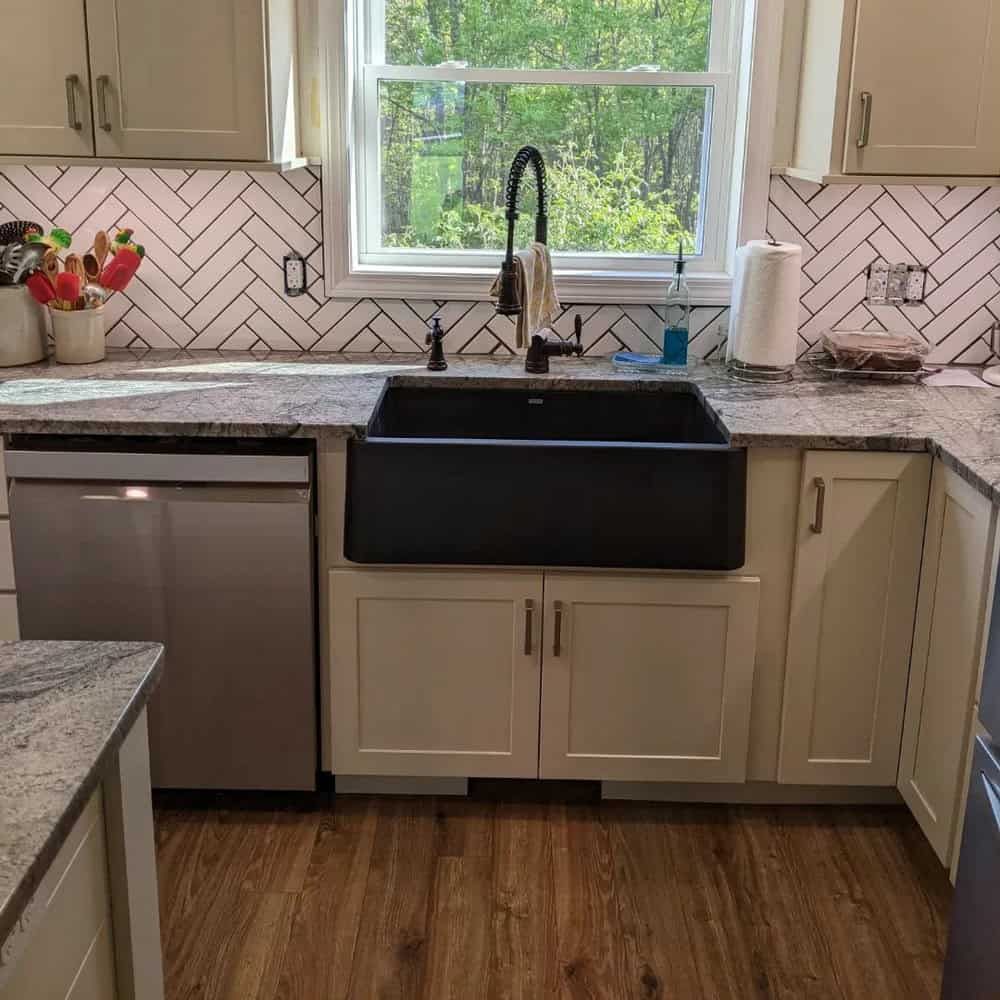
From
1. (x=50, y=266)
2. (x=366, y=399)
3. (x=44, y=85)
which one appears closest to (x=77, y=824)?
(x=366, y=399)

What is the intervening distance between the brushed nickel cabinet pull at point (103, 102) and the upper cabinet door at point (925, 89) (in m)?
1.62

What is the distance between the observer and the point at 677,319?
119 inches

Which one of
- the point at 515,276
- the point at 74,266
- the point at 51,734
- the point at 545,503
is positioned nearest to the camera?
the point at 51,734

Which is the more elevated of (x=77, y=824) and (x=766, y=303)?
(x=766, y=303)

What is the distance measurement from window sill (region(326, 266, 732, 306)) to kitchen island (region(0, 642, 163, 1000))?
1.81 metres

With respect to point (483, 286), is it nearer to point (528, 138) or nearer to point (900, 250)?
point (528, 138)

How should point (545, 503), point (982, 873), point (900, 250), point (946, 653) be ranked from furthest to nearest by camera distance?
point (900, 250)
point (545, 503)
point (946, 653)
point (982, 873)

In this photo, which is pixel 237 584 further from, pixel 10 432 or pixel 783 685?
pixel 783 685

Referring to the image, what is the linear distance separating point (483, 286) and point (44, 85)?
1.12 meters

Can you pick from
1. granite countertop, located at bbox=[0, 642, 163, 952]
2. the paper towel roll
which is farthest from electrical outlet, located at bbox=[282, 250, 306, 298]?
granite countertop, located at bbox=[0, 642, 163, 952]

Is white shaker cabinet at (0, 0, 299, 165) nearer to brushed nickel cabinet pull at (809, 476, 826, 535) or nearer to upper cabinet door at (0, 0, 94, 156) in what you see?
upper cabinet door at (0, 0, 94, 156)

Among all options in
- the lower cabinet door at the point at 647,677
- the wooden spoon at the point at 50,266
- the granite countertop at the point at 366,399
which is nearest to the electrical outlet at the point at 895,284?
the granite countertop at the point at 366,399

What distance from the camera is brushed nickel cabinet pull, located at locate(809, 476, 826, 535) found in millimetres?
2377

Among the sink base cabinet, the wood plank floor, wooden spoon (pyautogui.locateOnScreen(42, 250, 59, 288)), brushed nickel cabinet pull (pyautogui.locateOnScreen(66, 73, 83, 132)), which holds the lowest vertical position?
the wood plank floor
